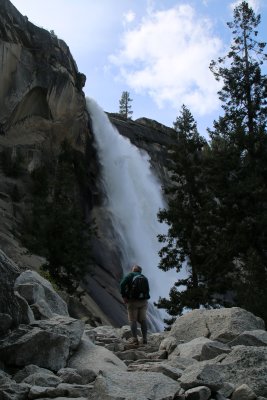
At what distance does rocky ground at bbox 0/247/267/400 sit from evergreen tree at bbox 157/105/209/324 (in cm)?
1303

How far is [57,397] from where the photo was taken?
18.0ft

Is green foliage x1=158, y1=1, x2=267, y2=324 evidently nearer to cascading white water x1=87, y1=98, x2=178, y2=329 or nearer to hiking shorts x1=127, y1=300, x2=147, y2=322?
hiking shorts x1=127, y1=300, x2=147, y2=322

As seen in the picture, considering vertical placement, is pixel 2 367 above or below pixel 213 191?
below

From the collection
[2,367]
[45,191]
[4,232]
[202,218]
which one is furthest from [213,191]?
[2,367]

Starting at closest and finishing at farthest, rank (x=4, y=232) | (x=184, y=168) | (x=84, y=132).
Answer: (x=184, y=168)
(x=4, y=232)
(x=84, y=132)

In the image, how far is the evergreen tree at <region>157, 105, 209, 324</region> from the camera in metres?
23.1

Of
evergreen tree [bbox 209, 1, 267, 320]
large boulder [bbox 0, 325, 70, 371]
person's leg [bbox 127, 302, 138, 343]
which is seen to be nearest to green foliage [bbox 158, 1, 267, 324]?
evergreen tree [bbox 209, 1, 267, 320]

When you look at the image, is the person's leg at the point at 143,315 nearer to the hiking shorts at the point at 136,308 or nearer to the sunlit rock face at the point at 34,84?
the hiking shorts at the point at 136,308

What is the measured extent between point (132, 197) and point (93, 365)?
122ft

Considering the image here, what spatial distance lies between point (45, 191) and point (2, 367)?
28741mm

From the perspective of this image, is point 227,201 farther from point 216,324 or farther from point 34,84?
point 34,84

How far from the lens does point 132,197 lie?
4462 cm

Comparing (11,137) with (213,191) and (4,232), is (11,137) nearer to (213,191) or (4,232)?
(4,232)

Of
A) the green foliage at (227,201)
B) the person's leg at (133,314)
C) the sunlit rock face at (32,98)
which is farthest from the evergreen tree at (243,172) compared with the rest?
the sunlit rock face at (32,98)
